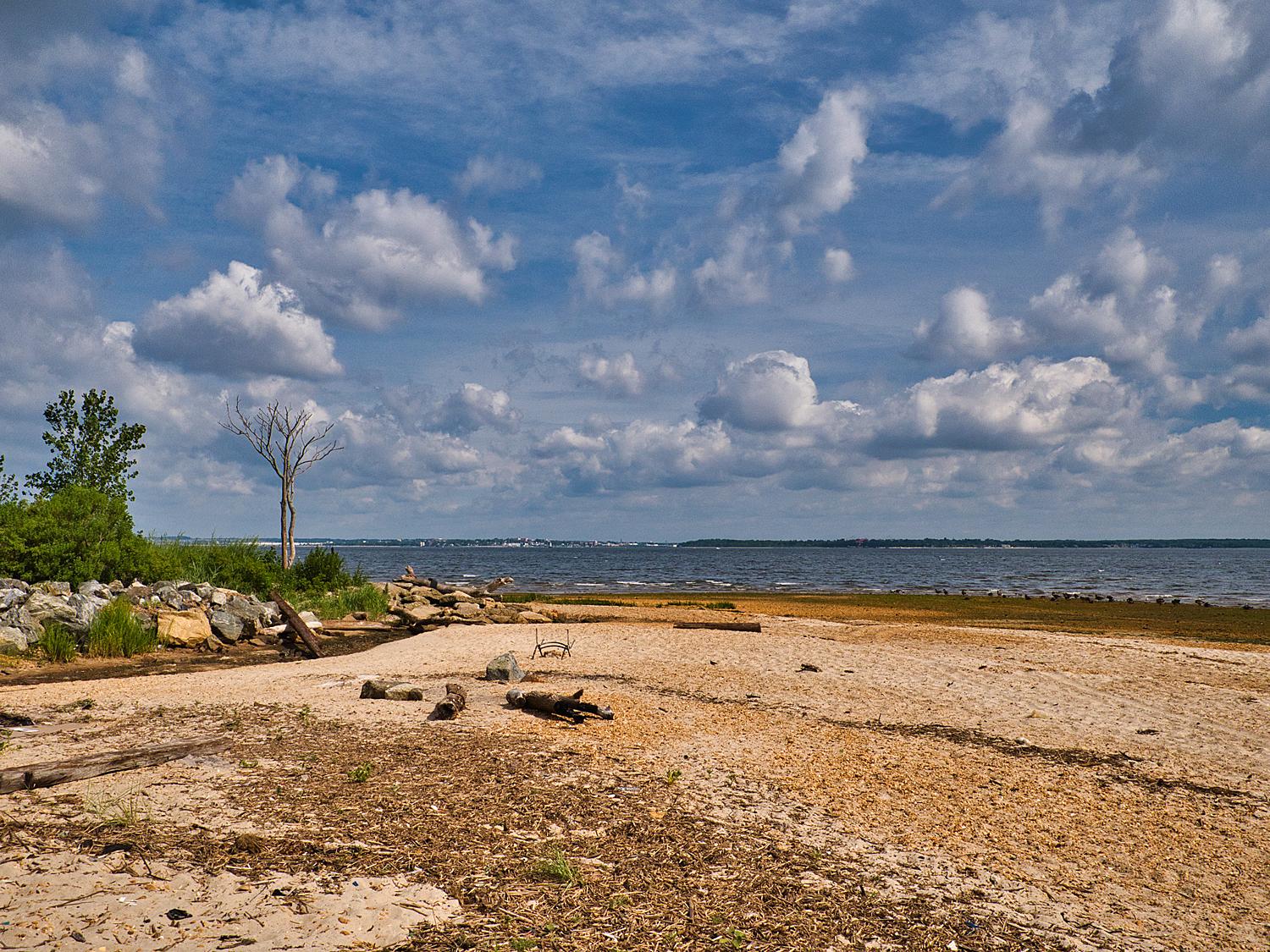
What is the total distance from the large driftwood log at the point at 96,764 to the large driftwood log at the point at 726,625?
1726 centimetres

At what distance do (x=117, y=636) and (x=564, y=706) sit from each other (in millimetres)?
11891

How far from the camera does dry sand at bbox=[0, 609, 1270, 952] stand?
16.9 ft

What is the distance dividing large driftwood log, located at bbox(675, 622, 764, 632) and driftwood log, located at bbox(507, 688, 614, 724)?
13648 millimetres

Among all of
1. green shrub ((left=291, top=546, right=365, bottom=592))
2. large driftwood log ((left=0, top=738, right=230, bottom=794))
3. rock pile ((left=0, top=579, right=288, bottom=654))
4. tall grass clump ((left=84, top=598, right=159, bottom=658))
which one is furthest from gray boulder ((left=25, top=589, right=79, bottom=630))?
green shrub ((left=291, top=546, right=365, bottom=592))

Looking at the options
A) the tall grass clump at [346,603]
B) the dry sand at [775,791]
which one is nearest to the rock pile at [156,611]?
the tall grass clump at [346,603]

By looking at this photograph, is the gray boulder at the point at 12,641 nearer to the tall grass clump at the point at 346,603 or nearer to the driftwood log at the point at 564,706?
the tall grass clump at the point at 346,603

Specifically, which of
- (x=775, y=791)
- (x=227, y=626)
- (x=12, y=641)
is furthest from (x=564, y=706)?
(x=227, y=626)

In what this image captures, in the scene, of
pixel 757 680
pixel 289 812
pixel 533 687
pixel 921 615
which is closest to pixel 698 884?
pixel 289 812

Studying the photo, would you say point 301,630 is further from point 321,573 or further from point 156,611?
point 321,573

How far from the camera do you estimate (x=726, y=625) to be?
24703 millimetres

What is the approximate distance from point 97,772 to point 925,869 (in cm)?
707

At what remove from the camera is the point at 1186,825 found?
24.4 ft

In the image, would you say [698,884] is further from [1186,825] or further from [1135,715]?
[1135,715]

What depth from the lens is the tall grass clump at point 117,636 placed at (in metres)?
17.0
